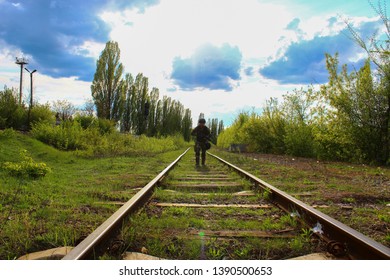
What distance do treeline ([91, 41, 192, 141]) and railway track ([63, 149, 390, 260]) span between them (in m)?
20.3

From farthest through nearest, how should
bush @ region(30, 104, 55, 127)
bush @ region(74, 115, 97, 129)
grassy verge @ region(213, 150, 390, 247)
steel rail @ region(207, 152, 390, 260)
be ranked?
bush @ region(74, 115, 97, 129), bush @ region(30, 104, 55, 127), grassy verge @ region(213, 150, 390, 247), steel rail @ region(207, 152, 390, 260)

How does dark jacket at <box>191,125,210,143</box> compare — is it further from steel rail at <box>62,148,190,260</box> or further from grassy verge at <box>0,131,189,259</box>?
steel rail at <box>62,148,190,260</box>

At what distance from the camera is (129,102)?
35.8m

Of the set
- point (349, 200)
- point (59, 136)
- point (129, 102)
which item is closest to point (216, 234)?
point (349, 200)

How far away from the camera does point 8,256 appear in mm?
2395

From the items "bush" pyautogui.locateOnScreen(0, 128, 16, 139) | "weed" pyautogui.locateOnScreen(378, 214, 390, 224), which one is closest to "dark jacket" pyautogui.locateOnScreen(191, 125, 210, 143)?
"bush" pyautogui.locateOnScreen(0, 128, 16, 139)

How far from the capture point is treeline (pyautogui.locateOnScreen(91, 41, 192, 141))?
27.2m

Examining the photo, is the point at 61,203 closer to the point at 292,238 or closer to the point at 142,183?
the point at 142,183

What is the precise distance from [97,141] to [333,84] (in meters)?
9.52

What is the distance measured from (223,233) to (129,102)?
3391 centimetres

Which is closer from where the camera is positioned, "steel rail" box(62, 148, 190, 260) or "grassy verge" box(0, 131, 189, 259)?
"steel rail" box(62, 148, 190, 260)

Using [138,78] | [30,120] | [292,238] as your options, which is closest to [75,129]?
[30,120]

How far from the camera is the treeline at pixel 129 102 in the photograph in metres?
27.2

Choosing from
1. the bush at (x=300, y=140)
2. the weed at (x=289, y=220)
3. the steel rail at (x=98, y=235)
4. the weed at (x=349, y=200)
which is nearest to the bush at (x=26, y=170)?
the steel rail at (x=98, y=235)
